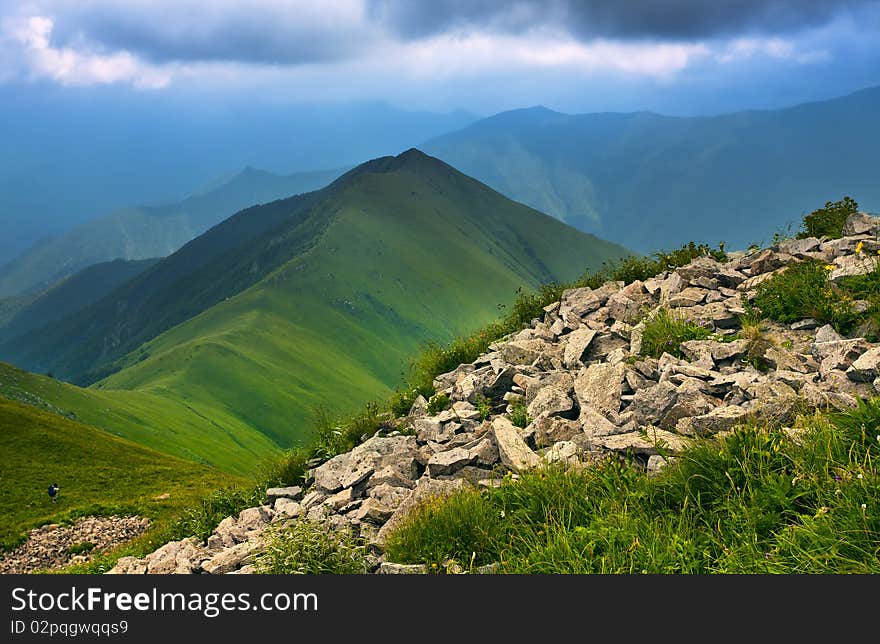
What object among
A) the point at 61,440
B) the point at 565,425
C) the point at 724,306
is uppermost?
the point at 724,306

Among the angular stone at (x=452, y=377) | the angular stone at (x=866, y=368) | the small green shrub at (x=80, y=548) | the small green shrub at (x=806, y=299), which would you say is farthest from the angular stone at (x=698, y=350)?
the small green shrub at (x=80, y=548)

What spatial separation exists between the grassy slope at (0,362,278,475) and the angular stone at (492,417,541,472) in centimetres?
7913

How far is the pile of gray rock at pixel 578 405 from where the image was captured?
8.74 m

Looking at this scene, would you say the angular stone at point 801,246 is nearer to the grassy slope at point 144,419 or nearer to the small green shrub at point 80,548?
the small green shrub at point 80,548

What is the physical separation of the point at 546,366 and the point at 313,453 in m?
5.01

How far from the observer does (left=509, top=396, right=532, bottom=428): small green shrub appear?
429 inches

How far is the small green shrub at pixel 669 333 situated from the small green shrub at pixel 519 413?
8.55ft

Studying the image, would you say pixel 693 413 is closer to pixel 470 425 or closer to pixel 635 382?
pixel 635 382

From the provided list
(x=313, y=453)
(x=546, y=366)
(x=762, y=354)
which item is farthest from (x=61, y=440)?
(x=762, y=354)

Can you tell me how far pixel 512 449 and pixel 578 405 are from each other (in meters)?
1.93

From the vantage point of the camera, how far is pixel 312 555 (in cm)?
761

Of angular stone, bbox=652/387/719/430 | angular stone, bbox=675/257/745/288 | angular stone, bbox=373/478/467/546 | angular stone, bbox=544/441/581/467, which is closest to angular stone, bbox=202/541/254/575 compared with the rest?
angular stone, bbox=373/478/467/546

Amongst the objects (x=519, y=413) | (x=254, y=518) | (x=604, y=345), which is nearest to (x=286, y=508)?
(x=254, y=518)

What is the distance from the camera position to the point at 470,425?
11.3m
